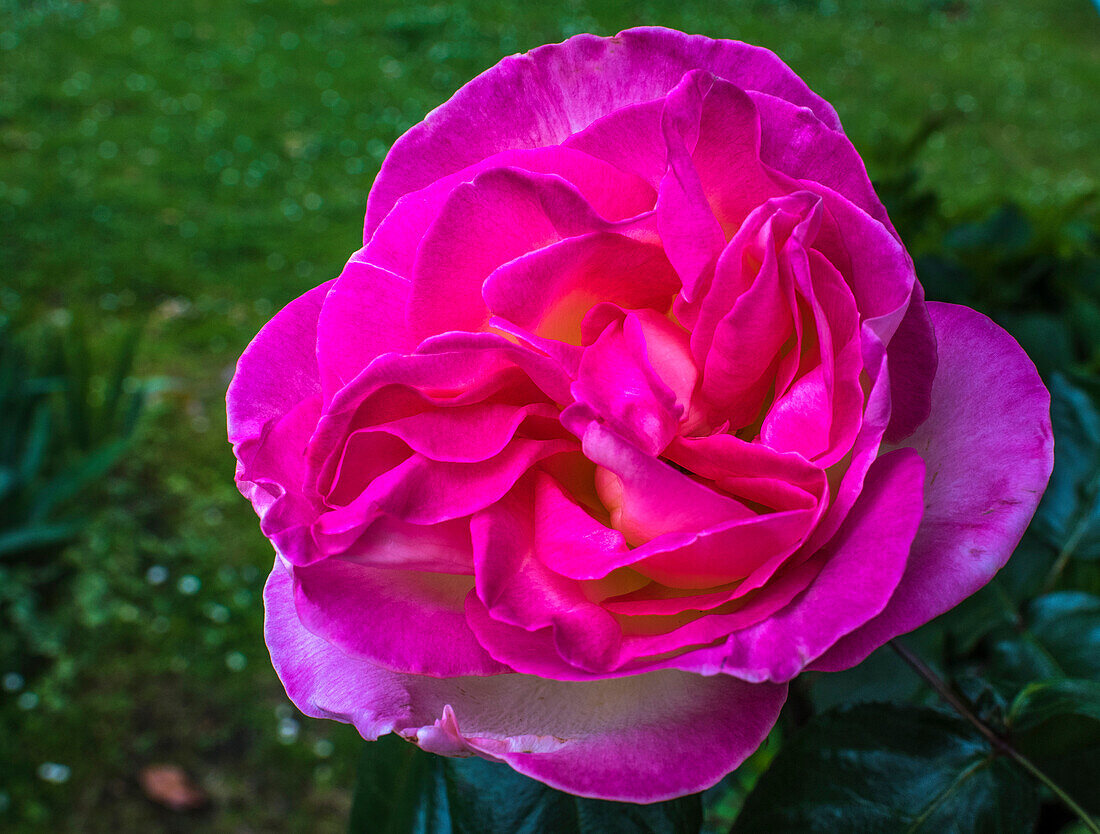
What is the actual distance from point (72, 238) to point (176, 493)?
141 centimetres

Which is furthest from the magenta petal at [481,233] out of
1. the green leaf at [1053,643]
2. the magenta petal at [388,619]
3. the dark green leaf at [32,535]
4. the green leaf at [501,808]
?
the dark green leaf at [32,535]

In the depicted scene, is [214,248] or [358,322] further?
[214,248]

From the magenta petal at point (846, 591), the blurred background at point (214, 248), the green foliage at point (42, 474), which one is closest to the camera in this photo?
the magenta petal at point (846, 591)

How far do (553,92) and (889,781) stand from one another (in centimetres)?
36

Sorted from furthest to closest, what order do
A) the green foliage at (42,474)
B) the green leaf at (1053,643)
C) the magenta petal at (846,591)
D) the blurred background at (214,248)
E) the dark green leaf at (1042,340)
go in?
the green foliage at (42,474), the blurred background at (214,248), the dark green leaf at (1042,340), the green leaf at (1053,643), the magenta petal at (846,591)

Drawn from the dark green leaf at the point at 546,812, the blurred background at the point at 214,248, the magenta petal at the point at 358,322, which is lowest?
the blurred background at the point at 214,248

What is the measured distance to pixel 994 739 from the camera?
1.57ft

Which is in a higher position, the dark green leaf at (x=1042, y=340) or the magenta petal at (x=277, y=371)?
the magenta petal at (x=277, y=371)

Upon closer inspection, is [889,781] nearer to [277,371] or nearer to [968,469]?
[968,469]

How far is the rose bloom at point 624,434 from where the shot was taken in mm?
341

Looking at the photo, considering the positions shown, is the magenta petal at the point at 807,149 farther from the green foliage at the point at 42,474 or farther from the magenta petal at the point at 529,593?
the green foliage at the point at 42,474

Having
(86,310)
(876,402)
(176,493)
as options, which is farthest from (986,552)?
(86,310)

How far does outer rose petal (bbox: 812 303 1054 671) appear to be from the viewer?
1.06 feet

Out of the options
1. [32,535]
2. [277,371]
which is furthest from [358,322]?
[32,535]
